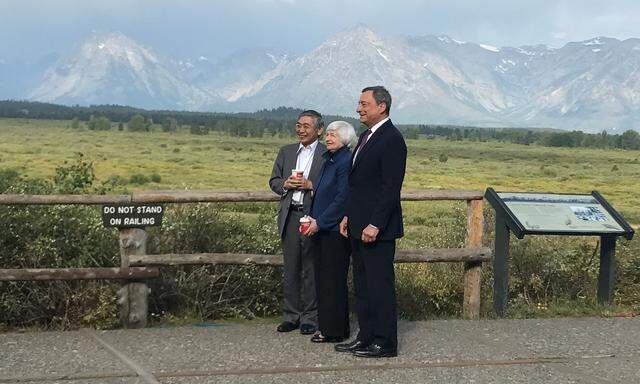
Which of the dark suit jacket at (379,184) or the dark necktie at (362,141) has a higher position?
the dark necktie at (362,141)

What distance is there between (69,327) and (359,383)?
8.77 ft

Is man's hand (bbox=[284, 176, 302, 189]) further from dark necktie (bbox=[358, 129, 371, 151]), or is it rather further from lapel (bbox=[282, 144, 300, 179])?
dark necktie (bbox=[358, 129, 371, 151])

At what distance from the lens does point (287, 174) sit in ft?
21.5

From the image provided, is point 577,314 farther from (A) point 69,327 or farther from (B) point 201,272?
(A) point 69,327

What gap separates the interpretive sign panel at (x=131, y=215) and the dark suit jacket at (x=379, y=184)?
1.70 metres

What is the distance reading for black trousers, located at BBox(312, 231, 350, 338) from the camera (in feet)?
20.4

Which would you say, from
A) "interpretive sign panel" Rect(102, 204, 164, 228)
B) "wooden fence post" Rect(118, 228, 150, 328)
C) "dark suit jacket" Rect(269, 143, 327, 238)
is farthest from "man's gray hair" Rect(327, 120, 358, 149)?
"wooden fence post" Rect(118, 228, 150, 328)

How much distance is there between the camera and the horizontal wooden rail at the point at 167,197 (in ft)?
21.3

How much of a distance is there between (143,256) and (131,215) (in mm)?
339

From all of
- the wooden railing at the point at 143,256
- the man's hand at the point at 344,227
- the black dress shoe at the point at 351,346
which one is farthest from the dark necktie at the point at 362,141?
the black dress shoe at the point at 351,346

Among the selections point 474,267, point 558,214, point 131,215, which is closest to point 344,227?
point 131,215

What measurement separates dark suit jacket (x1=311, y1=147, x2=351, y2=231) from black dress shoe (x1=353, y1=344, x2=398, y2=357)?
0.90 m

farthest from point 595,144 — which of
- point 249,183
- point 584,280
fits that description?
point 584,280

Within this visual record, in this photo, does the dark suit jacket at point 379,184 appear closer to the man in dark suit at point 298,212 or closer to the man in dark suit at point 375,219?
the man in dark suit at point 375,219
